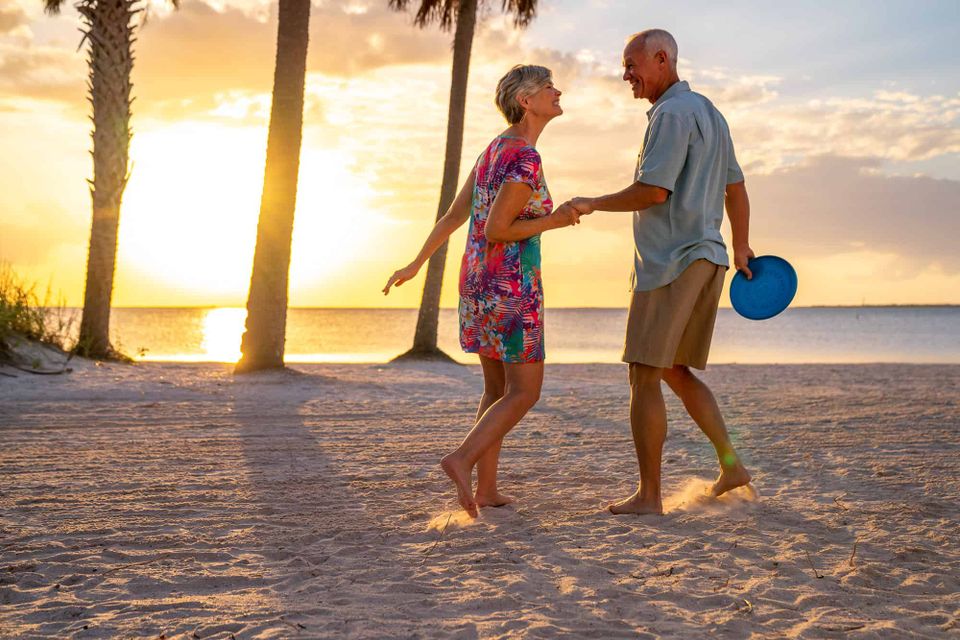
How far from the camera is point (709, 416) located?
4.68 meters

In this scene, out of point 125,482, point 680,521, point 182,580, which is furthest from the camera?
point 125,482

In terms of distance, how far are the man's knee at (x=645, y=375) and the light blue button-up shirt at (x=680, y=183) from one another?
1.25ft

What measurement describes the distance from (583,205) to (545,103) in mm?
505

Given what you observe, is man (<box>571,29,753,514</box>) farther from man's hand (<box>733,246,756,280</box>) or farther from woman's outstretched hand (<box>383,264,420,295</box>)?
woman's outstretched hand (<box>383,264,420,295</box>)

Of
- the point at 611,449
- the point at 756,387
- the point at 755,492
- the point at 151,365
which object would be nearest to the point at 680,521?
the point at 755,492

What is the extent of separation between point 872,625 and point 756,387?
28.4 ft

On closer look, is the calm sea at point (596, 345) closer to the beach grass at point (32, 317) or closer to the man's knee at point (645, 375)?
the beach grass at point (32, 317)

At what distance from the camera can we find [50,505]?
470 cm

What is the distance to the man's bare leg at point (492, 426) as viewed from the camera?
409cm

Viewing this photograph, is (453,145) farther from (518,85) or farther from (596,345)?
(596,345)

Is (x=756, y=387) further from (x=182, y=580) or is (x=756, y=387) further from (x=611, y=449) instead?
(x=182, y=580)

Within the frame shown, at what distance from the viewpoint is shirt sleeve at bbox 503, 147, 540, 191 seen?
3.99 meters

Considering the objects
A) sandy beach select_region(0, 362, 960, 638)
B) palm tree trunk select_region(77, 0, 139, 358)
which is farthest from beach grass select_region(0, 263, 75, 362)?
sandy beach select_region(0, 362, 960, 638)

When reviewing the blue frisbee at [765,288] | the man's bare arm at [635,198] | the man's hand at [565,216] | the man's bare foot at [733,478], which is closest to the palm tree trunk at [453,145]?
the man's bare foot at [733,478]
